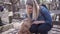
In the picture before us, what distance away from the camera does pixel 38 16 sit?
82.0 inches

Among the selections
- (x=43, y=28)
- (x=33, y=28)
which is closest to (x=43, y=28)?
(x=43, y=28)

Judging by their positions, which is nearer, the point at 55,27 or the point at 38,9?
the point at 38,9

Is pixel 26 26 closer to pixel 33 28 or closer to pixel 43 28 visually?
pixel 33 28

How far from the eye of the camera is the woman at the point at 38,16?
2.06 m

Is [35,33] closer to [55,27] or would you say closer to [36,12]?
[36,12]

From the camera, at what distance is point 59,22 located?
4879 millimetres

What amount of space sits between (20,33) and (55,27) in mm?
2716

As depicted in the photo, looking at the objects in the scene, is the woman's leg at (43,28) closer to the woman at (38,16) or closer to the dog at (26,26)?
the woman at (38,16)

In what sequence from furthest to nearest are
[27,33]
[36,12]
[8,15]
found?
[8,15], [27,33], [36,12]

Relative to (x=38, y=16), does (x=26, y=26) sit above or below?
below

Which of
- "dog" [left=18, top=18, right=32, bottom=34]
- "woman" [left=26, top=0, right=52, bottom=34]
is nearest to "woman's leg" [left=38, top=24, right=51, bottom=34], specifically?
"woman" [left=26, top=0, right=52, bottom=34]

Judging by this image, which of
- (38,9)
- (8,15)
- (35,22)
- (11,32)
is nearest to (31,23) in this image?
(35,22)

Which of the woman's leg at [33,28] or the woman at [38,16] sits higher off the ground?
the woman at [38,16]

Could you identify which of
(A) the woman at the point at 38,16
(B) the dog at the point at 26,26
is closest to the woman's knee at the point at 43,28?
(A) the woman at the point at 38,16
